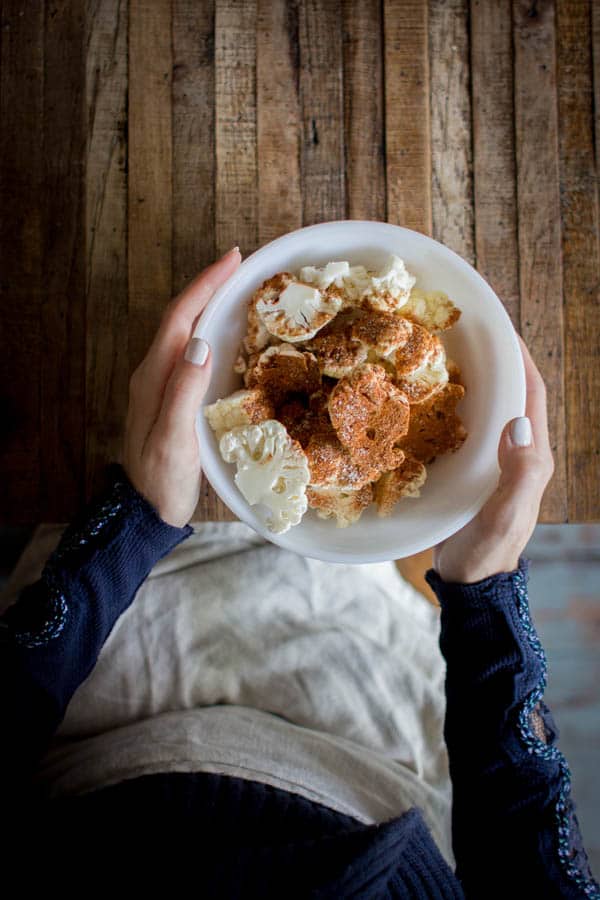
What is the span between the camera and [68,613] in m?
0.72

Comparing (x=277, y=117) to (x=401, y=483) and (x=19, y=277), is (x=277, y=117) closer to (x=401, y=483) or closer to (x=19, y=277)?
(x=19, y=277)

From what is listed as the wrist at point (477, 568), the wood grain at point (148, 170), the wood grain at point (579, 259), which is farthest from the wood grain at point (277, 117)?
the wrist at point (477, 568)

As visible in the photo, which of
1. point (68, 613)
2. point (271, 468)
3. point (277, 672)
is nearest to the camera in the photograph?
point (271, 468)

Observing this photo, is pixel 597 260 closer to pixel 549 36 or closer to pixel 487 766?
pixel 549 36

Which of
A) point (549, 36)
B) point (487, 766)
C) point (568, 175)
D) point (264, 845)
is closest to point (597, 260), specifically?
point (568, 175)

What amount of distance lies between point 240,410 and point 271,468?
0.06m

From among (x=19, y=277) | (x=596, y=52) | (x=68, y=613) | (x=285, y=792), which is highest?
(x=596, y=52)

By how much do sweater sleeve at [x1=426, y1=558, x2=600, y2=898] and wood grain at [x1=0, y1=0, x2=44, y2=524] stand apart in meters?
0.54

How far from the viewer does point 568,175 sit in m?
0.89

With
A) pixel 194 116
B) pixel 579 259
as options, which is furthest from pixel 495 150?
pixel 194 116

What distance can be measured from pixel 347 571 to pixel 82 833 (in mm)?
396

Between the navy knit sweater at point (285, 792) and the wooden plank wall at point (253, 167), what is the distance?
0.55 ft

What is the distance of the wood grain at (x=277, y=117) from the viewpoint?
→ 2.85ft

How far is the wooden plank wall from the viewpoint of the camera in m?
0.87
